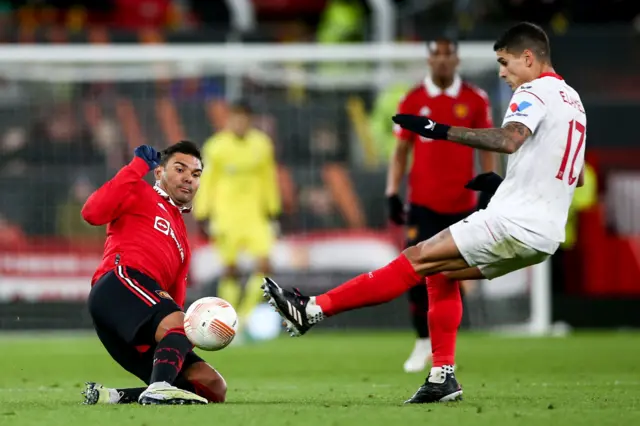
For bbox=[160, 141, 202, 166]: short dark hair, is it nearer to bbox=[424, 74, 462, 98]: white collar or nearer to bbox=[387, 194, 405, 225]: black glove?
bbox=[387, 194, 405, 225]: black glove

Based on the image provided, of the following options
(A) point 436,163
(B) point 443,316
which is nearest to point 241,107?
(A) point 436,163

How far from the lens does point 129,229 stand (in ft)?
23.2

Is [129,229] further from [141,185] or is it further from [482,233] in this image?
[482,233]

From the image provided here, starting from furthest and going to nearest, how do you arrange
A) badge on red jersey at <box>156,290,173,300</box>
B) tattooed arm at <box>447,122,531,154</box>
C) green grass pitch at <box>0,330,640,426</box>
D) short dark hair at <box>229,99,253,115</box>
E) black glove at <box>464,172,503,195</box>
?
short dark hair at <box>229,99,253,115</box>
black glove at <box>464,172,503,195</box>
badge on red jersey at <box>156,290,173,300</box>
tattooed arm at <box>447,122,531,154</box>
green grass pitch at <box>0,330,640,426</box>

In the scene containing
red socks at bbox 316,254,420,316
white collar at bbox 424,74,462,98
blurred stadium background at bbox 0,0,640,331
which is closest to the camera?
red socks at bbox 316,254,420,316

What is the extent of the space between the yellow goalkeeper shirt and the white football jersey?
23.9 ft

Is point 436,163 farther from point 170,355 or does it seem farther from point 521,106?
point 170,355

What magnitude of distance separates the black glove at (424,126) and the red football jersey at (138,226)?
4.90 ft

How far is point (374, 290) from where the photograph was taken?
22.0ft

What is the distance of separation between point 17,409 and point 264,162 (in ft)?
24.0

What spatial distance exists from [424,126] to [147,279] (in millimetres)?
1726

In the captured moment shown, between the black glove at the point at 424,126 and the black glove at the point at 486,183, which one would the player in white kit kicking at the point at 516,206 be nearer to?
the black glove at the point at 424,126

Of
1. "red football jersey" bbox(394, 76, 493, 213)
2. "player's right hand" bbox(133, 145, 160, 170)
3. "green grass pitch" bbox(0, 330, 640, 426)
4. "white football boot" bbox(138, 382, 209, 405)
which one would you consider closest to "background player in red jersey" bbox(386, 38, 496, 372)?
"red football jersey" bbox(394, 76, 493, 213)

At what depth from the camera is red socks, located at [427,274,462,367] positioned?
713cm
